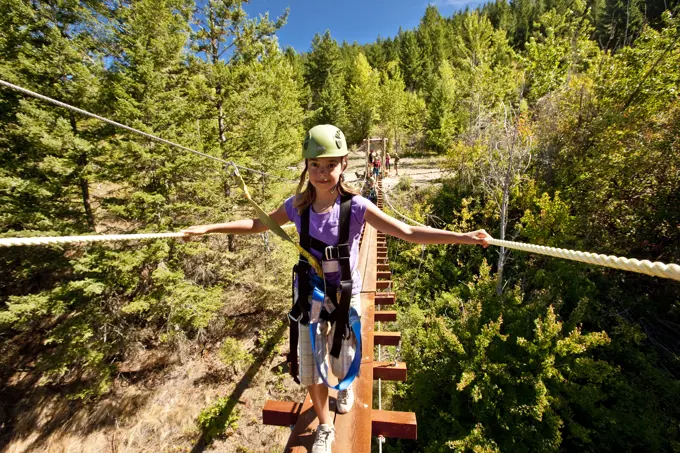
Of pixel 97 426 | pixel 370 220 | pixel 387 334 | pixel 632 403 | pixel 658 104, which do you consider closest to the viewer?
pixel 370 220

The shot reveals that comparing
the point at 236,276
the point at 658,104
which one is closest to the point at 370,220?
the point at 236,276

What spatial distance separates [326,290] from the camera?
1747 mm

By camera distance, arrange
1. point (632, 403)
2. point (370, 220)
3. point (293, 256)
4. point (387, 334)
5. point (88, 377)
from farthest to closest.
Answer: point (293, 256)
point (88, 377)
point (632, 403)
point (387, 334)
point (370, 220)

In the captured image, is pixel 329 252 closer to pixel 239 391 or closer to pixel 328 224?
pixel 328 224

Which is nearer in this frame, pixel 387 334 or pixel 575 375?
pixel 387 334

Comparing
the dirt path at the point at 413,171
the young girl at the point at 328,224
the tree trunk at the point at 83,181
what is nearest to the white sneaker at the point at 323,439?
the young girl at the point at 328,224

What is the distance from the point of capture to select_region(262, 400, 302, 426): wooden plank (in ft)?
6.98

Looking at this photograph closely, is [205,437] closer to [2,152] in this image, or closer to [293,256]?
[293,256]

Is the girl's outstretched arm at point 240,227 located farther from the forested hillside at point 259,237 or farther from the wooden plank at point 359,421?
the forested hillside at point 259,237

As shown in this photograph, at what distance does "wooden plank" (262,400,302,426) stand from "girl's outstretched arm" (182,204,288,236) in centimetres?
130

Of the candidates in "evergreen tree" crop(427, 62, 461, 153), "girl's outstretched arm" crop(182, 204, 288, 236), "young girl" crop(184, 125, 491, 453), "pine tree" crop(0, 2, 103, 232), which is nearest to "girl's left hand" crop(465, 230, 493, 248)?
"young girl" crop(184, 125, 491, 453)

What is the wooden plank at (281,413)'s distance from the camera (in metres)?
2.13

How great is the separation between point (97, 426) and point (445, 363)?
924cm

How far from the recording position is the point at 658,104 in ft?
23.9
